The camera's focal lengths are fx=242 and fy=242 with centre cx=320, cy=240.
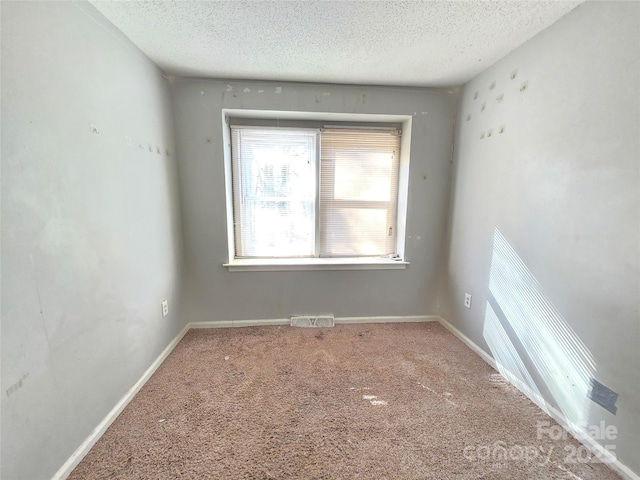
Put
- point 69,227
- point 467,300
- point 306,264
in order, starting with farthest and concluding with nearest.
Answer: point 306,264
point 467,300
point 69,227

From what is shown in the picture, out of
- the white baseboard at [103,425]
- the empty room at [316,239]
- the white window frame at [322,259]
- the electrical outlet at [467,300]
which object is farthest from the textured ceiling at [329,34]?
the white baseboard at [103,425]

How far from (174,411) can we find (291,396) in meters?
0.69

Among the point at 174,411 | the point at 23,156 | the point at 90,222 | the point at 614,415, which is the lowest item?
the point at 174,411

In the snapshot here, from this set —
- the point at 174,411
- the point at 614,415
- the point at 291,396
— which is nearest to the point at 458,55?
the point at 614,415

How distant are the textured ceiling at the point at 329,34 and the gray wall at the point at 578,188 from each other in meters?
0.25

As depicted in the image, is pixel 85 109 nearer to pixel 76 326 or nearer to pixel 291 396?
pixel 76 326

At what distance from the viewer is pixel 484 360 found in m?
1.91

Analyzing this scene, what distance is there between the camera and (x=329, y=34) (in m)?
1.47

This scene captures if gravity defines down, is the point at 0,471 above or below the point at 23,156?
below

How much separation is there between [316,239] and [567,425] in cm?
210

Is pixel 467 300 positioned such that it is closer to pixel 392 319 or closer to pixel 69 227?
pixel 392 319

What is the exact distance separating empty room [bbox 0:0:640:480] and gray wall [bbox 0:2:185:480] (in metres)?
0.01

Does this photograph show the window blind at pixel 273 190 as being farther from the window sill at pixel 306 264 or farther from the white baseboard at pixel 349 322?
the white baseboard at pixel 349 322

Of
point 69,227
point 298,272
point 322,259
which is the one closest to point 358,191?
point 322,259
